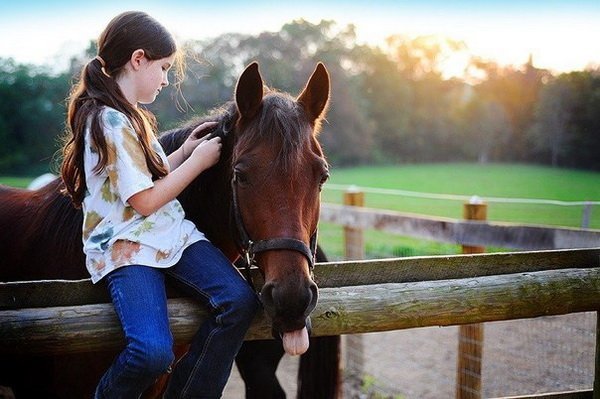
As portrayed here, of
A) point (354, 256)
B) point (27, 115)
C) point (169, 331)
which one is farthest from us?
point (27, 115)

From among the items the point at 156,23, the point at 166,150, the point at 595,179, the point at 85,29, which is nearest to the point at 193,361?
the point at 166,150

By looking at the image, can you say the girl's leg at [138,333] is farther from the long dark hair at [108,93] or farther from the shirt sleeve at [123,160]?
the long dark hair at [108,93]

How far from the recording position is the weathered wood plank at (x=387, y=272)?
187 cm

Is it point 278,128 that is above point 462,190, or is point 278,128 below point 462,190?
above

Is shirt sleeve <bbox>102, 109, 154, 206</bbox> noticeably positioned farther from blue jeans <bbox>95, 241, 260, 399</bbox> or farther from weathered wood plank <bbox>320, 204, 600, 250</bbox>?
weathered wood plank <bbox>320, 204, 600, 250</bbox>

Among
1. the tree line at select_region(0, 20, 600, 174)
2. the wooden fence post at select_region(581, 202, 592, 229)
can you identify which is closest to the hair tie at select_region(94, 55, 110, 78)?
the wooden fence post at select_region(581, 202, 592, 229)

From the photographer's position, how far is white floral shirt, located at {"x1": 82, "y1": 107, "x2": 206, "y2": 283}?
183 centimetres

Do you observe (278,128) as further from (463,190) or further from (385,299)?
(463,190)

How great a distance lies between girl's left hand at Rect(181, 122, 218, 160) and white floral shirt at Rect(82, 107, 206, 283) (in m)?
0.42

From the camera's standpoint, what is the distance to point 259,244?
1790 mm

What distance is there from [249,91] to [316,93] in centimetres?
30

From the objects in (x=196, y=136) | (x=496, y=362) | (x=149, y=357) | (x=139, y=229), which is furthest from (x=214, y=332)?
(x=496, y=362)

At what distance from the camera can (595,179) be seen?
6277 mm

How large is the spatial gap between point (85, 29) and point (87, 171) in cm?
2942
